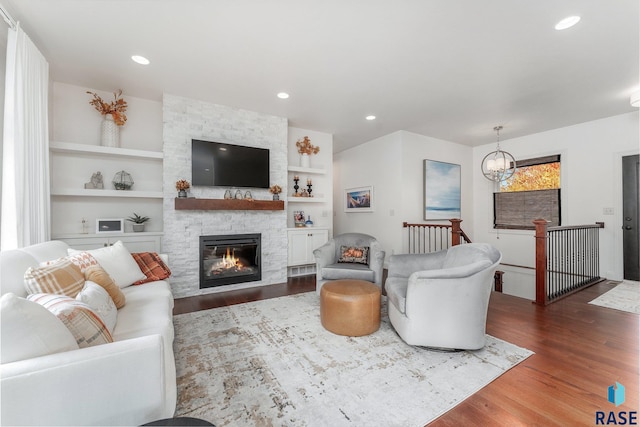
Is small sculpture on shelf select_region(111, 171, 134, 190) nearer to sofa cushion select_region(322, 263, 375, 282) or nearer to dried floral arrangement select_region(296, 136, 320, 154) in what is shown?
dried floral arrangement select_region(296, 136, 320, 154)

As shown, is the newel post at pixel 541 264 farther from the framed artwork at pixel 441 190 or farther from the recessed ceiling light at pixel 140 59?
the recessed ceiling light at pixel 140 59

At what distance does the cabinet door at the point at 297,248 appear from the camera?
186 inches

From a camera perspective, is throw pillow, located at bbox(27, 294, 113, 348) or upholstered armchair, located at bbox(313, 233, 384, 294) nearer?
throw pillow, located at bbox(27, 294, 113, 348)

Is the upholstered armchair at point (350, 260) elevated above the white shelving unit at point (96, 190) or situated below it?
below

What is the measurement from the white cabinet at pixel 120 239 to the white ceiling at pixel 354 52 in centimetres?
193

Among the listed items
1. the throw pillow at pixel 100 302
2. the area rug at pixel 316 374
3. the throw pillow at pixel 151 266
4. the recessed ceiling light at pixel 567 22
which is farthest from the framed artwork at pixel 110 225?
the recessed ceiling light at pixel 567 22

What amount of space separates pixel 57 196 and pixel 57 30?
2021 millimetres

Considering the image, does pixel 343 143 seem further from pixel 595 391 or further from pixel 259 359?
pixel 595 391

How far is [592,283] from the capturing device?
14.1 feet

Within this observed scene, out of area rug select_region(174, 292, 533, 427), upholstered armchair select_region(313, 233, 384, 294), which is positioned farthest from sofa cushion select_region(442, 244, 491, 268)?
upholstered armchair select_region(313, 233, 384, 294)

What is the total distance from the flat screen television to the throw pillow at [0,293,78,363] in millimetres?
3026

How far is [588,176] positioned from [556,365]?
4.41 meters

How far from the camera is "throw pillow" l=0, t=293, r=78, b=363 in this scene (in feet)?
3.08

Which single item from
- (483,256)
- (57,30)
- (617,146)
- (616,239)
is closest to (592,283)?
(616,239)
